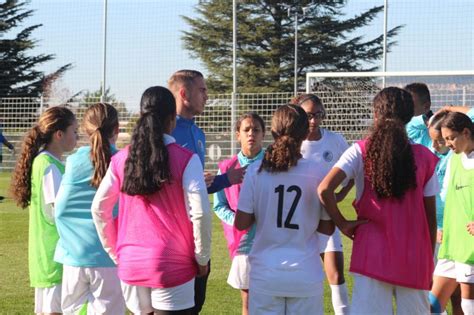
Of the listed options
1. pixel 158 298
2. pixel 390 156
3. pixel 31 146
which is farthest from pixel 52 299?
pixel 390 156

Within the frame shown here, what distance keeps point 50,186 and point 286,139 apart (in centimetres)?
186

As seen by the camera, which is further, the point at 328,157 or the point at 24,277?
the point at 24,277

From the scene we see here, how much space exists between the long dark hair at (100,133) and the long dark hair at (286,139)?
1110mm

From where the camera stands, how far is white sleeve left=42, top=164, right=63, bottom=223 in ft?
19.5

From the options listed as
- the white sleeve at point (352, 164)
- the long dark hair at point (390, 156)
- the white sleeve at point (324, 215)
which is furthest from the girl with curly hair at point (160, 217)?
the long dark hair at point (390, 156)

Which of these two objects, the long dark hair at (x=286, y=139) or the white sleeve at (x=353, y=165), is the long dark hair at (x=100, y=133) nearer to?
the long dark hair at (x=286, y=139)

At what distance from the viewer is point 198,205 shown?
4641mm

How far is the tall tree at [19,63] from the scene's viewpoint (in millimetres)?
46094

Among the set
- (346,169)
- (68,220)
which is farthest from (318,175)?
(68,220)

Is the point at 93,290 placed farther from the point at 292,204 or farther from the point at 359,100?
the point at 359,100

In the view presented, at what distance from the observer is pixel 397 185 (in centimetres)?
480

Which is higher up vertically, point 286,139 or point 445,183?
point 286,139

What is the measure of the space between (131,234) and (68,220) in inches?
41.7

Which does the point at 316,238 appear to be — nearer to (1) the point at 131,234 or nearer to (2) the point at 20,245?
(1) the point at 131,234
